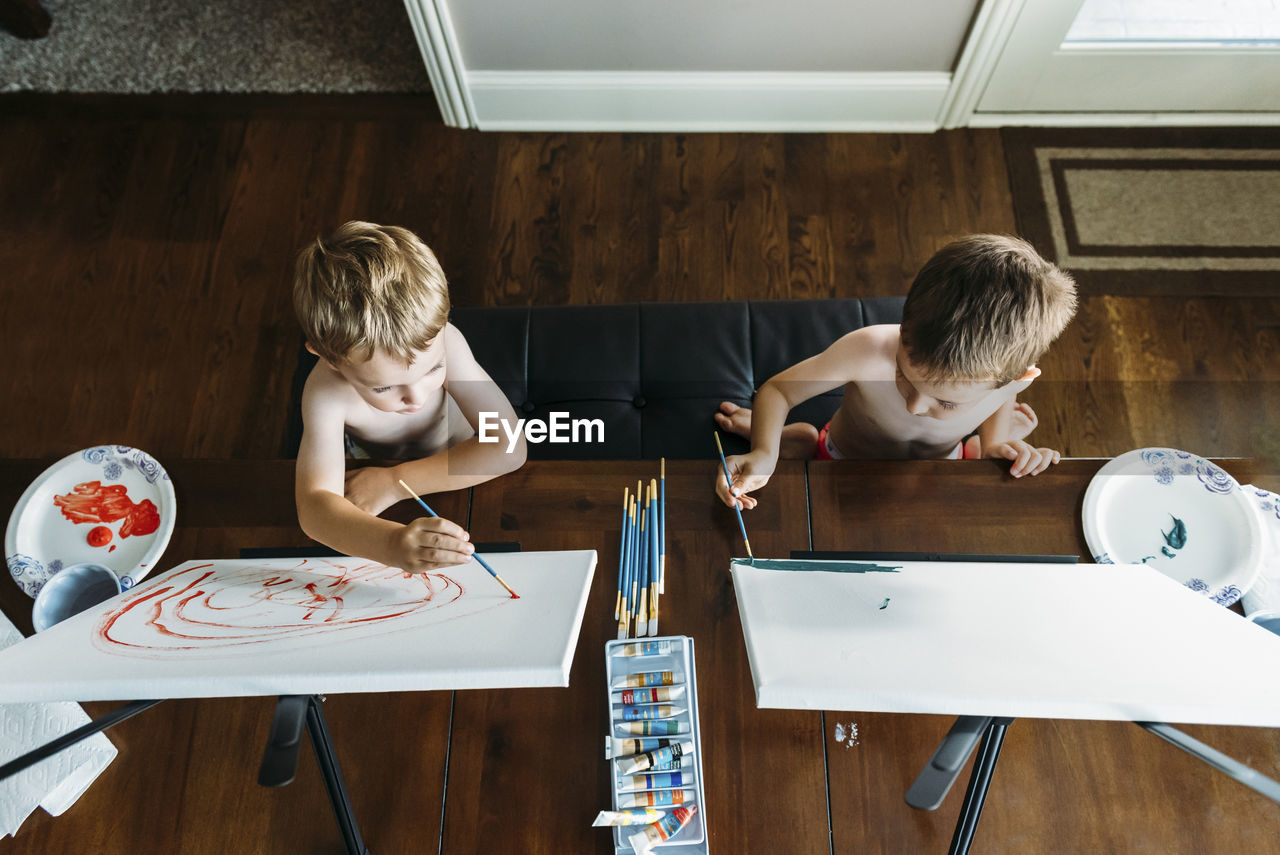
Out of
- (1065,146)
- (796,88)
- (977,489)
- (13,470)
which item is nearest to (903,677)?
(977,489)

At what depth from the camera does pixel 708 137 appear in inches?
87.1

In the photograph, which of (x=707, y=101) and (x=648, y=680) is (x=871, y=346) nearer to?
(x=648, y=680)

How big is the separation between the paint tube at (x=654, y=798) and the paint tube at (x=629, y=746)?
0.04 metres

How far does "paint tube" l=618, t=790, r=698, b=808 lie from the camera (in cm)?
85

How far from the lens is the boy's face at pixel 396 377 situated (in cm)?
101

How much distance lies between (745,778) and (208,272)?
196 centimetres

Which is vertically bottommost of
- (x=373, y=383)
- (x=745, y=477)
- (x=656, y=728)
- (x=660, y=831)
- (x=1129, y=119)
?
(x=660, y=831)

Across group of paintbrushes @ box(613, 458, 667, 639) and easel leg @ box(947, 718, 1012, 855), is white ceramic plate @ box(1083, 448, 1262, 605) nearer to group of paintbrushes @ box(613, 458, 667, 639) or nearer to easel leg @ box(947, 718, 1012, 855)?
easel leg @ box(947, 718, 1012, 855)

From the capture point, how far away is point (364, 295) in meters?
0.96

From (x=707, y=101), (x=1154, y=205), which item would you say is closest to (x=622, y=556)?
(x=707, y=101)

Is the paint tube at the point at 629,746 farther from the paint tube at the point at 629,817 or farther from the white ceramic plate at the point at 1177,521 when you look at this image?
the white ceramic plate at the point at 1177,521

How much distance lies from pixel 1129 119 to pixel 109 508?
2626 mm

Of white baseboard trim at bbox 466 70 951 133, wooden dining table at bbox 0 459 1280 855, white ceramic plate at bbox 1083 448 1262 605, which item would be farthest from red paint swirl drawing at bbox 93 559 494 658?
white baseboard trim at bbox 466 70 951 133

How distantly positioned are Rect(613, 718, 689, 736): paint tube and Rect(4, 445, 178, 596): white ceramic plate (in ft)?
2.28
